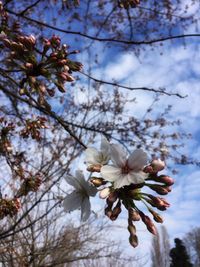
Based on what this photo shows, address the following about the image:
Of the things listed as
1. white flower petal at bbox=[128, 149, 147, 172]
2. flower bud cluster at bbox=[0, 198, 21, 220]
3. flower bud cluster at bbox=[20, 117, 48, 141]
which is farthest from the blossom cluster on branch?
flower bud cluster at bbox=[0, 198, 21, 220]

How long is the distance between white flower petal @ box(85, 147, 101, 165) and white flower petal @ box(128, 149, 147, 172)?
0.41 ft

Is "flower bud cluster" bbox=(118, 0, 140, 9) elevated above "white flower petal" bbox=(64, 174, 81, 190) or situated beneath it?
elevated above

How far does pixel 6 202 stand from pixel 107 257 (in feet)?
24.5

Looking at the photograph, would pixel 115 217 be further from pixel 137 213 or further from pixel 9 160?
pixel 9 160

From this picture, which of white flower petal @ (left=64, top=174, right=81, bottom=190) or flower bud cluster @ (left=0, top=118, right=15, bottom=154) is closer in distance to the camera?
white flower petal @ (left=64, top=174, right=81, bottom=190)

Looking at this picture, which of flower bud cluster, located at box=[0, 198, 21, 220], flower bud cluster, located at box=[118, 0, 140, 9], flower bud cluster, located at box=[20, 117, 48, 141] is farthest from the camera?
flower bud cluster, located at box=[0, 198, 21, 220]

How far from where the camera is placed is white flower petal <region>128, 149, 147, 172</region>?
1336 mm

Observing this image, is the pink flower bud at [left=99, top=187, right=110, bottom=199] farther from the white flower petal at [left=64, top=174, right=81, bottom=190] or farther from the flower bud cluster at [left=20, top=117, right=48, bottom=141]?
the flower bud cluster at [left=20, top=117, right=48, bottom=141]

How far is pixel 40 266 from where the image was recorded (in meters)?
8.91

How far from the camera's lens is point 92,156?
141cm

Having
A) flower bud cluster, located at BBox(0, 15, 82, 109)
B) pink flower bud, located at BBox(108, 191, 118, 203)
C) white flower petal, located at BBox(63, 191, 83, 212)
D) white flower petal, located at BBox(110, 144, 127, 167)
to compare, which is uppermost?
flower bud cluster, located at BBox(0, 15, 82, 109)

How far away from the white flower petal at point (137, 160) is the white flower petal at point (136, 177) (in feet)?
0.07

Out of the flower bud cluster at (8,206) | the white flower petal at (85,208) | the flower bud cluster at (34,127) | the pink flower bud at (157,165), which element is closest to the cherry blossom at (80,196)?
the white flower petal at (85,208)

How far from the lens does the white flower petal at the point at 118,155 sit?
136 cm
